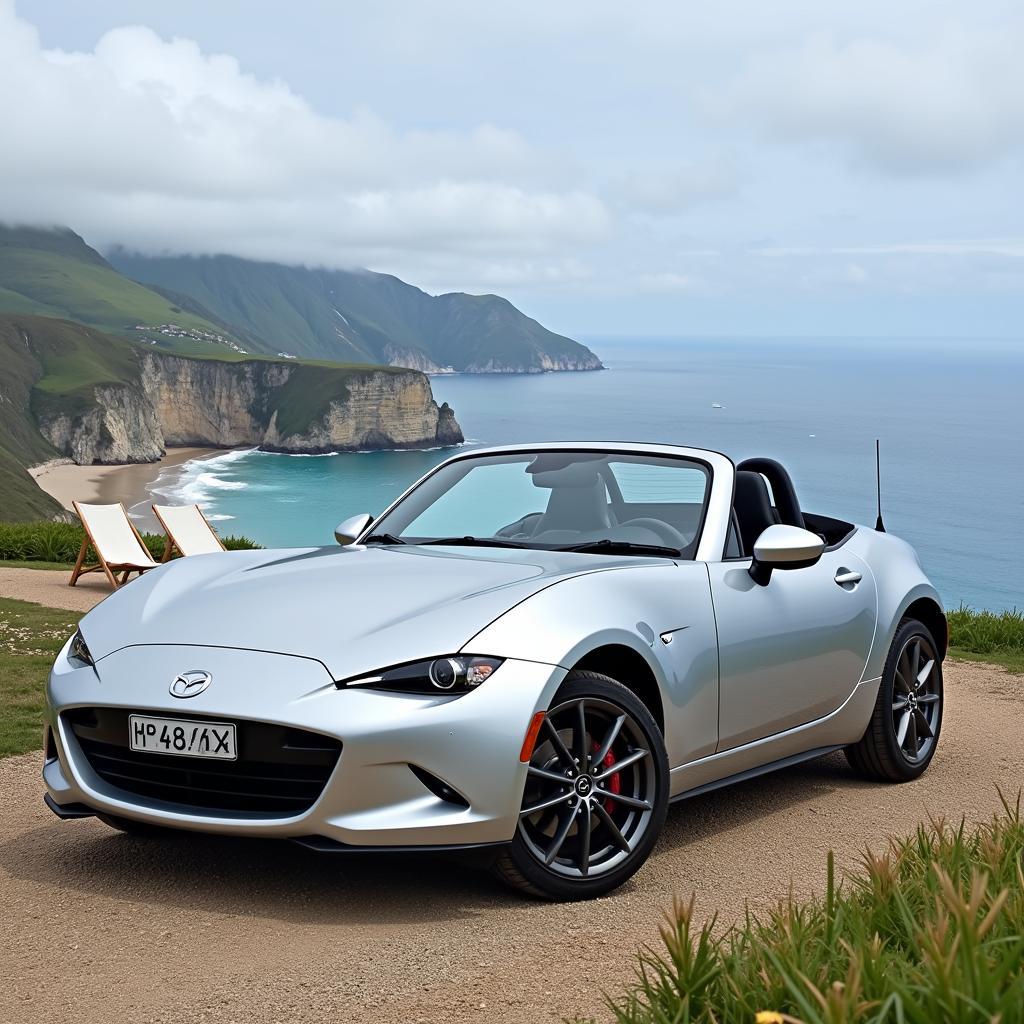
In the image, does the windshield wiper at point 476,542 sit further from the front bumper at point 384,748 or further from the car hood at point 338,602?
the front bumper at point 384,748

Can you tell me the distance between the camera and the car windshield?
5.60 metres

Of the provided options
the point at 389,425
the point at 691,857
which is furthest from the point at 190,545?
the point at 389,425

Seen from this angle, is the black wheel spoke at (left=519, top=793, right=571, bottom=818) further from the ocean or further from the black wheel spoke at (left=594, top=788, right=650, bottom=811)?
the ocean

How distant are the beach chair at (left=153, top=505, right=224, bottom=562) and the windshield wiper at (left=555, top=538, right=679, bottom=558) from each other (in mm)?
12160

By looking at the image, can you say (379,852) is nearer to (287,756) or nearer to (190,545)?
(287,756)

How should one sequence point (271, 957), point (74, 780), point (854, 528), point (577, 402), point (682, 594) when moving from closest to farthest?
point (271, 957) < point (74, 780) < point (682, 594) < point (854, 528) < point (577, 402)

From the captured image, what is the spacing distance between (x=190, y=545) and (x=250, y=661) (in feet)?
43.4

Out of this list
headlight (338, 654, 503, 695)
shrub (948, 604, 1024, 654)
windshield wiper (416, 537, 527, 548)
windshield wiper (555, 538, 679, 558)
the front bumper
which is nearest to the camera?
the front bumper

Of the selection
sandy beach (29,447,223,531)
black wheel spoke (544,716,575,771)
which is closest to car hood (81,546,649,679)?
black wheel spoke (544,716,575,771)

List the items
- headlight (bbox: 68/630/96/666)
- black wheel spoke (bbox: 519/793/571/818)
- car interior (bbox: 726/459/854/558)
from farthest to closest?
1. car interior (bbox: 726/459/854/558)
2. headlight (bbox: 68/630/96/666)
3. black wheel spoke (bbox: 519/793/571/818)

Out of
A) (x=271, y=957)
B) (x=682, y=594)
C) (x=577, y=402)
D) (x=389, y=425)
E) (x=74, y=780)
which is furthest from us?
(x=577, y=402)

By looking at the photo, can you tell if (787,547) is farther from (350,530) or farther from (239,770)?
(239,770)

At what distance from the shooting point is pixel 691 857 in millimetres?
5152

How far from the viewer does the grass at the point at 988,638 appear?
12289mm
